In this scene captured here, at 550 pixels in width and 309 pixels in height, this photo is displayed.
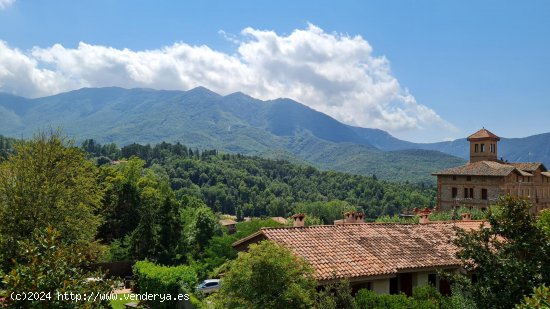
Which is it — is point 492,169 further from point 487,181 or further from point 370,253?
point 370,253

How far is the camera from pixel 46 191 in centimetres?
2459

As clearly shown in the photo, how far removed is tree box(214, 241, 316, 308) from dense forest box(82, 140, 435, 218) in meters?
111

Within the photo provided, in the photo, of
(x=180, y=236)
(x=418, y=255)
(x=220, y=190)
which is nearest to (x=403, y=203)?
(x=220, y=190)

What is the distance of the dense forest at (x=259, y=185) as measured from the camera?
451 ft

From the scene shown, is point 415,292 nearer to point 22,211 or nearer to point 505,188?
point 22,211

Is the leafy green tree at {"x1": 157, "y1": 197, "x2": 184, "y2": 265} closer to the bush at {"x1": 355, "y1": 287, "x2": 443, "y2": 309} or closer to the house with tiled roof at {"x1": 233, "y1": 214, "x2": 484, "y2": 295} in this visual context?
the house with tiled roof at {"x1": 233, "y1": 214, "x2": 484, "y2": 295}

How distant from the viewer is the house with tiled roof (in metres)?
18.7

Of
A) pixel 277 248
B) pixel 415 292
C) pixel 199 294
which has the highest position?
pixel 277 248

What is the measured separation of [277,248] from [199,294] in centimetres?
1132

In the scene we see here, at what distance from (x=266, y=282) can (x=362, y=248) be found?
875 centimetres

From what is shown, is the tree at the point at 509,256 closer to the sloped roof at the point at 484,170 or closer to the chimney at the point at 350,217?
the chimney at the point at 350,217

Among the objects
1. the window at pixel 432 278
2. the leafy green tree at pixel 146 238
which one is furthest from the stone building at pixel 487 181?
the window at pixel 432 278

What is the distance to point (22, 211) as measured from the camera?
2364 centimetres

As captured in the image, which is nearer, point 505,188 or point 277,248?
point 277,248
